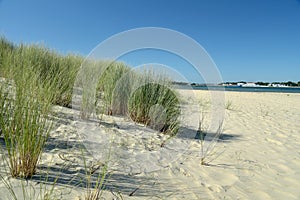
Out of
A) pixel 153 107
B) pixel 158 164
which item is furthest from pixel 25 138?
pixel 153 107

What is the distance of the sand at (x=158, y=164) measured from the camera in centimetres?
172

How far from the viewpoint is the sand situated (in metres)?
1.72

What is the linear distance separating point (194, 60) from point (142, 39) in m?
1.13

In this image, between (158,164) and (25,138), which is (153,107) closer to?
(158,164)

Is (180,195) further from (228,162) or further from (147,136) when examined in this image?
(147,136)

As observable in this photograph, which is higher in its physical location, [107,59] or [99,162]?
[107,59]

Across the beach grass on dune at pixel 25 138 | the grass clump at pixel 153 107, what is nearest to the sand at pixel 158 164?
the beach grass on dune at pixel 25 138

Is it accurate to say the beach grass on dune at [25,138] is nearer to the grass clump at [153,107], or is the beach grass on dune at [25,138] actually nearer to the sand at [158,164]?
the sand at [158,164]

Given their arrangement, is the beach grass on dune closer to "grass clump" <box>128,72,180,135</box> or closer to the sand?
the sand

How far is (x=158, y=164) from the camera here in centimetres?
237

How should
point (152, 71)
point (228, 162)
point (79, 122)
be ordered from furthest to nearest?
point (152, 71) → point (79, 122) → point (228, 162)

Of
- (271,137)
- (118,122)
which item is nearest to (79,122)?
(118,122)

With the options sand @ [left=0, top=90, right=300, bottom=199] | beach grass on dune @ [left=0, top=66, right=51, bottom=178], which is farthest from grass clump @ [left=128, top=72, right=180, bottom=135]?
beach grass on dune @ [left=0, top=66, right=51, bottom=178]

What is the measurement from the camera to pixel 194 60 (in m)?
3.96
